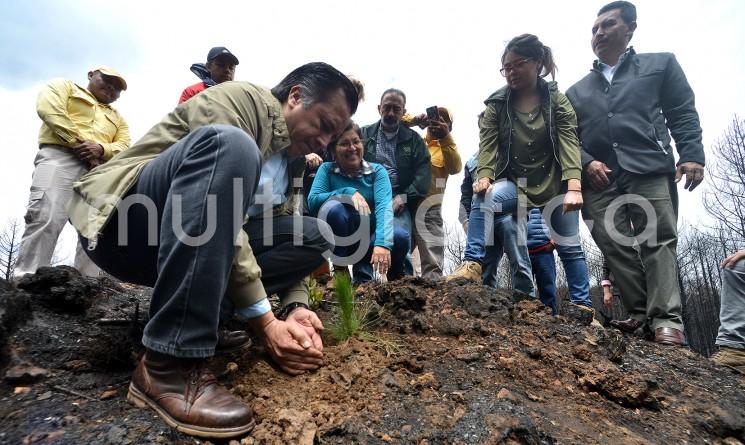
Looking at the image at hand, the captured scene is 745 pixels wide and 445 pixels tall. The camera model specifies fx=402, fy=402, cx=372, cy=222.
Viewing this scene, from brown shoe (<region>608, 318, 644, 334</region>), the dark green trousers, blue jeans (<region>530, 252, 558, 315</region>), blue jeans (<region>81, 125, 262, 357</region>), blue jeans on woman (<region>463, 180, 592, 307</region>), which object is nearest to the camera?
blue jeans (<region>81, 125, 262, 357</region>)

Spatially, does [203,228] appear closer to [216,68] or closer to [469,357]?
[469,357]

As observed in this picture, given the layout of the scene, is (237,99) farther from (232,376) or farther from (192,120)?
(232,376)

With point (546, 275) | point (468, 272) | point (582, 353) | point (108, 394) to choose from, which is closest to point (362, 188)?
point (468, 272)

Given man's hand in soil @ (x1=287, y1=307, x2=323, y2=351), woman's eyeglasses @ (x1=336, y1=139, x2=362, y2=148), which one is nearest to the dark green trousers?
woman's eyeglasses @ (x1=336, y1=139, x2=362, y2=148)

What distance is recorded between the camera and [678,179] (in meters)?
2.98

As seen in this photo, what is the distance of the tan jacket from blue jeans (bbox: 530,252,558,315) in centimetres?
269

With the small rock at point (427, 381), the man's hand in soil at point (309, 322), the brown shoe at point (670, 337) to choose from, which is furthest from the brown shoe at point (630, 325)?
the man's hand in soil at point (309, 322)

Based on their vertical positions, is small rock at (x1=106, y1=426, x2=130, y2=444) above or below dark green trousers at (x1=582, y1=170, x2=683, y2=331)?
below

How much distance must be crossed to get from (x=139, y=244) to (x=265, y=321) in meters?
0.60

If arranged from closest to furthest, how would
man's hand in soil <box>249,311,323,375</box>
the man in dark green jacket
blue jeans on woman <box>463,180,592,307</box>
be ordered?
man's hand in soil <box>249,311,323,375</box>
blue jeans on woman <box>463,180,592,307</box>
the man in dark green jacket

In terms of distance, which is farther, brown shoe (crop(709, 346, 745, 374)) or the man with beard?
the man with beard

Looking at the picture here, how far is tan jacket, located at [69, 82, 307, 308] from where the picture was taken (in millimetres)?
1396

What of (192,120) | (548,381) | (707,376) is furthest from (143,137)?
(707,376)

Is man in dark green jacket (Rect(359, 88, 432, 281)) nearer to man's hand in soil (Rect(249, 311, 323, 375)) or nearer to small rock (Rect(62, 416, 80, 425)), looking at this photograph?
man's hand in soil (Rect(249, 311, 323, 375))
